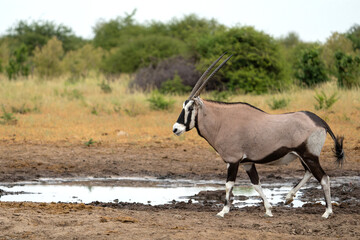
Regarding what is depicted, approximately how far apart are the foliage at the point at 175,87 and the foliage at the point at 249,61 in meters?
0.99

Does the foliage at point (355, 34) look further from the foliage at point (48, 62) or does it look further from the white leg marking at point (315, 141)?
the white leg marking at point (315, 141)

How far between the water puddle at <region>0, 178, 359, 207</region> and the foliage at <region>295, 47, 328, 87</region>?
10824 millimetres

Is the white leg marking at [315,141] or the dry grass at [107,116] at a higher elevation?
the white leg marking at [315,141]

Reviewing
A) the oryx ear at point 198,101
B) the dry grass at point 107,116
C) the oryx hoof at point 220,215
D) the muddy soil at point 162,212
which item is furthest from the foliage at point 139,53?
the oryx hoof at point 220,215

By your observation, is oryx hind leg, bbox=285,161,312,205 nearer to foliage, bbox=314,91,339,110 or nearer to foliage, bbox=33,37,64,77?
foliage, bbox=314,91,339,110

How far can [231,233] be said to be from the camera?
5504 millimetres

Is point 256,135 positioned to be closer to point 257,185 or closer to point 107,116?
point 257,185

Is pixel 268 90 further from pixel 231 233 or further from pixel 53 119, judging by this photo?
pixel 231 233

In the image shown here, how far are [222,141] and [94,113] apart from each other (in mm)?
10139

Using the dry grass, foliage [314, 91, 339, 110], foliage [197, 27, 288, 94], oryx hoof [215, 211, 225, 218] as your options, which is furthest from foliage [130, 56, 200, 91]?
oryx hoof [215, 211, 225, 218]

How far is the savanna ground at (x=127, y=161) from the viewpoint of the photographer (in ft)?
18.8

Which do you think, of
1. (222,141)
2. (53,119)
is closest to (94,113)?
(53,119)

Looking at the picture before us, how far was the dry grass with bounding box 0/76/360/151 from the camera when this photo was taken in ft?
43.6

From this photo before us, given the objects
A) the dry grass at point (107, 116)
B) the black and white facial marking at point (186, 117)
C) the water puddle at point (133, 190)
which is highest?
the black and white facial marking at point (186, 117)
